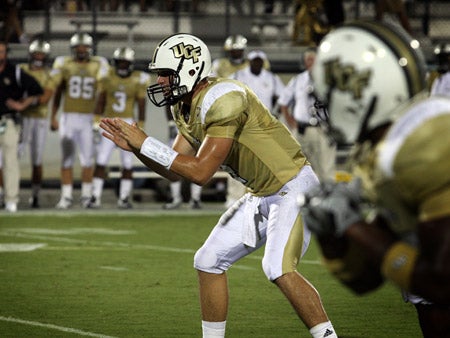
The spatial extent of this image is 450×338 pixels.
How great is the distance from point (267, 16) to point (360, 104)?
14.2m

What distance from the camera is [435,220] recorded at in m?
3.05

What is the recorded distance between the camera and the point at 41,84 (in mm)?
13117

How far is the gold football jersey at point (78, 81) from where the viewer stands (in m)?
13.2

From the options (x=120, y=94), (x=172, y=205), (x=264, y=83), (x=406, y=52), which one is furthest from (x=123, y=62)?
(x=406, y=52)

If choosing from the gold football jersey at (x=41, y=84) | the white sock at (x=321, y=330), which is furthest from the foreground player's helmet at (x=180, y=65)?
the gold football jersey at (x=41, y=84)

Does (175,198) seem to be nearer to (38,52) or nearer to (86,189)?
(86,189)

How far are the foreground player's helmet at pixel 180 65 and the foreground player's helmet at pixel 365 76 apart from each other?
1955mm

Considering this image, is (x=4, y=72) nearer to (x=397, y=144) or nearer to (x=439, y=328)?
(x=439, y=328)

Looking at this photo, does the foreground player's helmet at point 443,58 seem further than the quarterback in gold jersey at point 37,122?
No

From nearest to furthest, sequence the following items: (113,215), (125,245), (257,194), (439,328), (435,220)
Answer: (435,220) → (439,328) → (257,194) → (125,245) → (113,215)

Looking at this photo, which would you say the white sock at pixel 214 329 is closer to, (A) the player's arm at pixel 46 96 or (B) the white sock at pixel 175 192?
(B) the white sock at pixel 175 192

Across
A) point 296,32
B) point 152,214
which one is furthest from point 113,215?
point 296,32

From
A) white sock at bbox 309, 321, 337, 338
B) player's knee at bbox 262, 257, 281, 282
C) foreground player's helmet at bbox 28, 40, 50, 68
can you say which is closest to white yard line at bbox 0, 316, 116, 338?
player's knee at bbox 262, 257, 281, 282

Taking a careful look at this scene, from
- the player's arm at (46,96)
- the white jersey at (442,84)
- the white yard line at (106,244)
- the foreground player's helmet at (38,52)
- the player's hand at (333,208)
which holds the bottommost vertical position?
the white yard line at (106,244)
